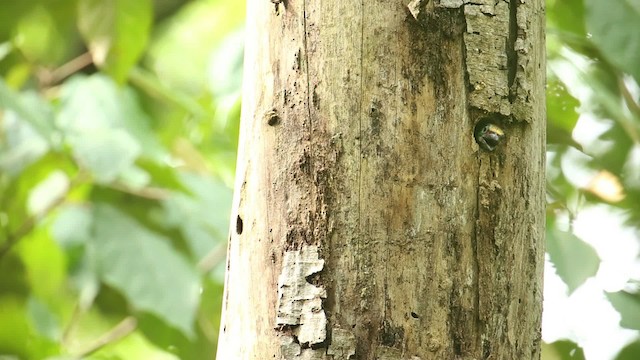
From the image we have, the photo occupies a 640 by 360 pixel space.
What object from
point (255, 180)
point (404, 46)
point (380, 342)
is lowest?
point (380, 342)

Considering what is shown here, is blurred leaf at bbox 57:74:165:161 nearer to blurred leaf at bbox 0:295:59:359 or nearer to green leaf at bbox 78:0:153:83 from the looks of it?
green leaf at bbox 78:0:153:83

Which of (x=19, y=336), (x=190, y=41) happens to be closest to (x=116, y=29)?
(x=19, y=336)

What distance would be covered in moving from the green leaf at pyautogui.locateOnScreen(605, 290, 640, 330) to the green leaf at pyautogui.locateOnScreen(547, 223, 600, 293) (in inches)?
1.9

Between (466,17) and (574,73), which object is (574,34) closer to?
(574,73)

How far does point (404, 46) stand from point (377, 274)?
7.9 inches

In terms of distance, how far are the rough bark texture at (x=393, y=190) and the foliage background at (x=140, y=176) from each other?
0.47 m

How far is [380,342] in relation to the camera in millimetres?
719

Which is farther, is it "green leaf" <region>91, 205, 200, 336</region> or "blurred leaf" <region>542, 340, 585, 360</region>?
"green leaf" <region>91, 205, 200, 336</region>

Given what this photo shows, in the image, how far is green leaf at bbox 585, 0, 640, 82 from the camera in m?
1.18

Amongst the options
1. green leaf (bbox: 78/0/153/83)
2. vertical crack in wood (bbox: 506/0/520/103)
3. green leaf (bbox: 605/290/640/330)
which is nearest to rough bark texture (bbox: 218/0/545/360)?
vertical crack in wood (bbox: 506/0/520/103)

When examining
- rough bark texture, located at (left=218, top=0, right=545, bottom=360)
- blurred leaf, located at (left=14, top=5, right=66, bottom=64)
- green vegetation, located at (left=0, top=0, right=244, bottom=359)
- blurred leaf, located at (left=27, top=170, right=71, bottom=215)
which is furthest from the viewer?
blurred leaf, located at (left=14, top=5, right=66, bottom=64)

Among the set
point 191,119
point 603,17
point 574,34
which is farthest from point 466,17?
point 191,119

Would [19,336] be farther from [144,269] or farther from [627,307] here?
[627,307]

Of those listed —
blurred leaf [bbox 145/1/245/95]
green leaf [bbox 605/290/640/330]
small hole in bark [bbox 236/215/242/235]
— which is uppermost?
blurred leaf [bbox 145/1/245/95]
